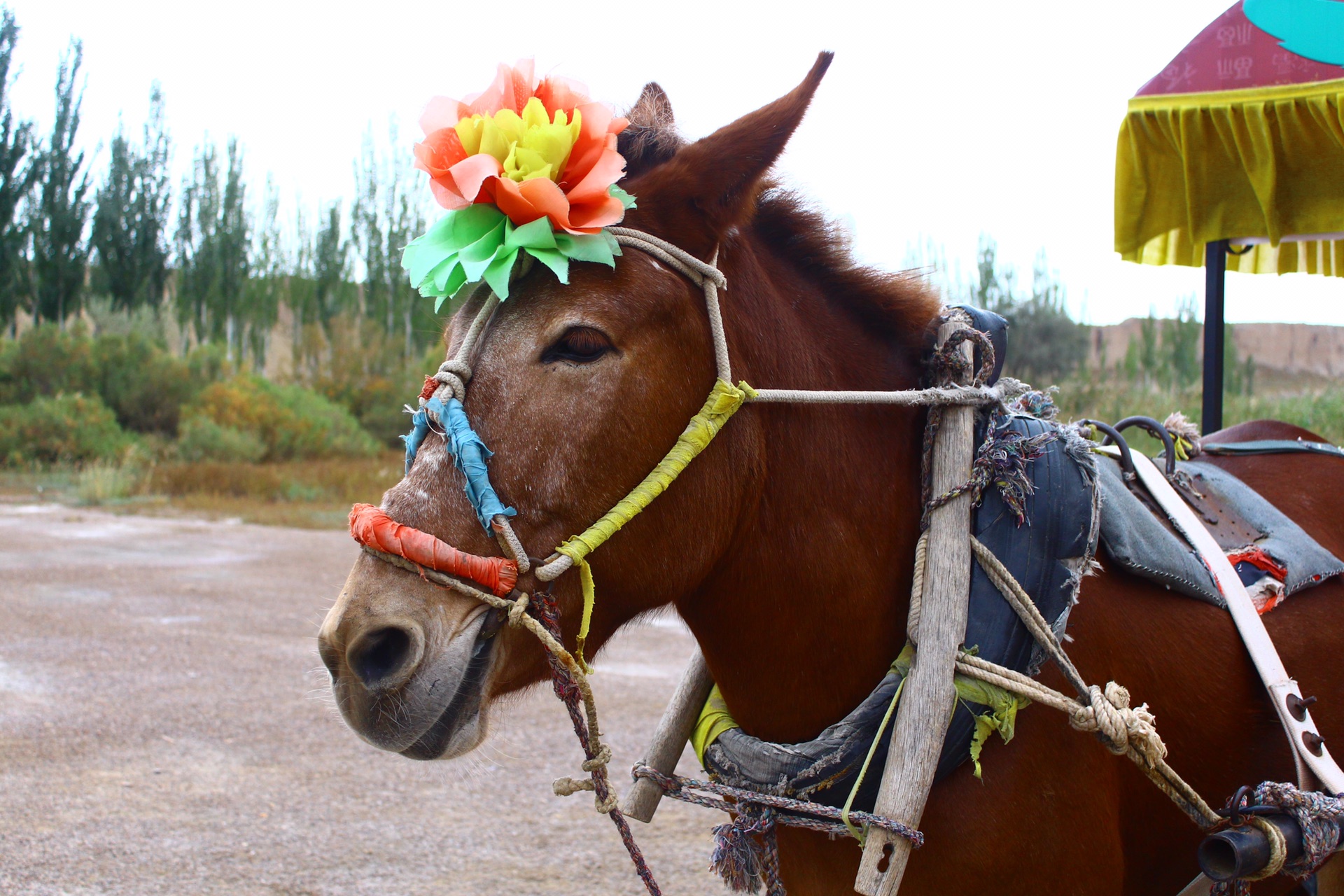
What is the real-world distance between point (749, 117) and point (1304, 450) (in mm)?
2041

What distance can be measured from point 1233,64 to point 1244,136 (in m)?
0.22

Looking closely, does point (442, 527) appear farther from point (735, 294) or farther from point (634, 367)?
point (735, 294)

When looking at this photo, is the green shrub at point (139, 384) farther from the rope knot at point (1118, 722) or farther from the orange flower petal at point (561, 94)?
the rope knot at point (1118, 722)

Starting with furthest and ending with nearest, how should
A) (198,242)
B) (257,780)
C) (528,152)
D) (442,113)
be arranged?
(198,242) → (257,780) → (442,113) → (528,152)

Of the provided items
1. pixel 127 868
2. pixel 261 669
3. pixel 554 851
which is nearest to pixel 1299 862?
pixel 554 851

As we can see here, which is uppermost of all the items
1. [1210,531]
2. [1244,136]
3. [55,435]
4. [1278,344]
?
[1278,344]

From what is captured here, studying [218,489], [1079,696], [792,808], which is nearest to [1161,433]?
[1079,696]

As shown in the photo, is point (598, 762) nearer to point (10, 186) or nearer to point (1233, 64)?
point (1233, 64)

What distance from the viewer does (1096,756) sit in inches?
68.4

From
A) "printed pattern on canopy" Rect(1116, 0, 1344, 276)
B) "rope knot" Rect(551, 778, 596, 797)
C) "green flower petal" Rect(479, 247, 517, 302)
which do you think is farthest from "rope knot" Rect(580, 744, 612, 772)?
"printed pattern on canopy" Rect(1116, 0, 1344, 276)

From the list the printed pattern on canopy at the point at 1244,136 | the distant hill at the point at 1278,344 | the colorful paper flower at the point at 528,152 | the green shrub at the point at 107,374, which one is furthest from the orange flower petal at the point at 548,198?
the distant hill at the point at 1278,344

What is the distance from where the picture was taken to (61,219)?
101 feet

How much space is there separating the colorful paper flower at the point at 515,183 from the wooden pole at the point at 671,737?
94 cm

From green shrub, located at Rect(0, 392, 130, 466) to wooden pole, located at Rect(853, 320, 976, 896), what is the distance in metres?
20.6
